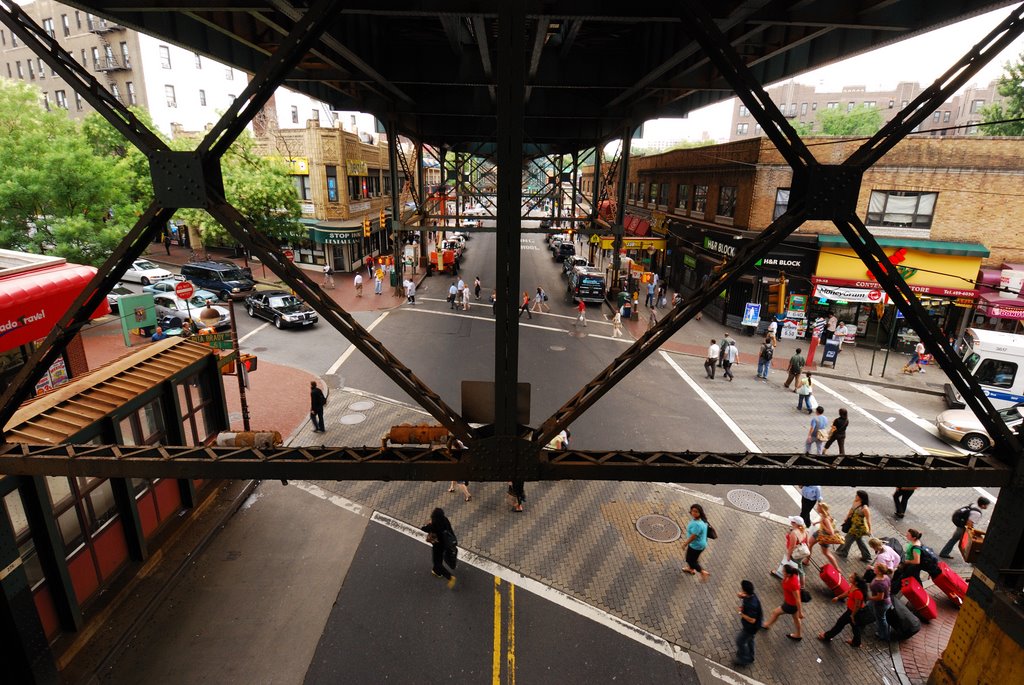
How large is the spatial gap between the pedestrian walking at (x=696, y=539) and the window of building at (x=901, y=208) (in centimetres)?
2081

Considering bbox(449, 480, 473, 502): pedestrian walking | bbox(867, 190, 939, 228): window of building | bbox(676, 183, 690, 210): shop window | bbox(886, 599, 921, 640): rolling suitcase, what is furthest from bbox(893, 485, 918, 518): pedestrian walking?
bbox(676, 183, 690, 210): shop window

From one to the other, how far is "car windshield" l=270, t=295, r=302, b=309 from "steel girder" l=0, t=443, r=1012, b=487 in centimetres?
2117

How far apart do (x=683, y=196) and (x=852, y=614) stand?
29.4 m

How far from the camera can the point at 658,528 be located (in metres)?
10.9

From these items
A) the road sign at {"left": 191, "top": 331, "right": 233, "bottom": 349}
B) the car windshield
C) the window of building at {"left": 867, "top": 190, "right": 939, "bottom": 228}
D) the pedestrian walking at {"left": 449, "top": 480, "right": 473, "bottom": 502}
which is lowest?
the pedestrian walking at {"left": 449, "top": 480, "right": 473, "bottom": 502}

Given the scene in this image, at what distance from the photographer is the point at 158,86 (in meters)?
49.7

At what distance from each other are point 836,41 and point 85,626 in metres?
15.6

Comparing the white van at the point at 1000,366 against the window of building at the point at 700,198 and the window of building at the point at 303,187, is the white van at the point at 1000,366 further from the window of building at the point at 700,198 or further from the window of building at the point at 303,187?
the window of building at the point at 303,187

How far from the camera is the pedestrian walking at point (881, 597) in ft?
26.4

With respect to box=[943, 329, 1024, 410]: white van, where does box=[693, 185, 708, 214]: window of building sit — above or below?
above

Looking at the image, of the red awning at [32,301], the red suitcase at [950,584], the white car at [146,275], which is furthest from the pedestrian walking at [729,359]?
the white car at [146,275]

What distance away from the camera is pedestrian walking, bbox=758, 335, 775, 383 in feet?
62.6

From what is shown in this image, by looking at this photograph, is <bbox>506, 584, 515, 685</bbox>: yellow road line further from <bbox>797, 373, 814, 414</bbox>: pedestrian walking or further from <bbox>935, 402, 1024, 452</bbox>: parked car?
<bbox>935, 402, 1024, 452</bbox>: parked car

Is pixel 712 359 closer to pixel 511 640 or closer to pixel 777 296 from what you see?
pixel 777 296
